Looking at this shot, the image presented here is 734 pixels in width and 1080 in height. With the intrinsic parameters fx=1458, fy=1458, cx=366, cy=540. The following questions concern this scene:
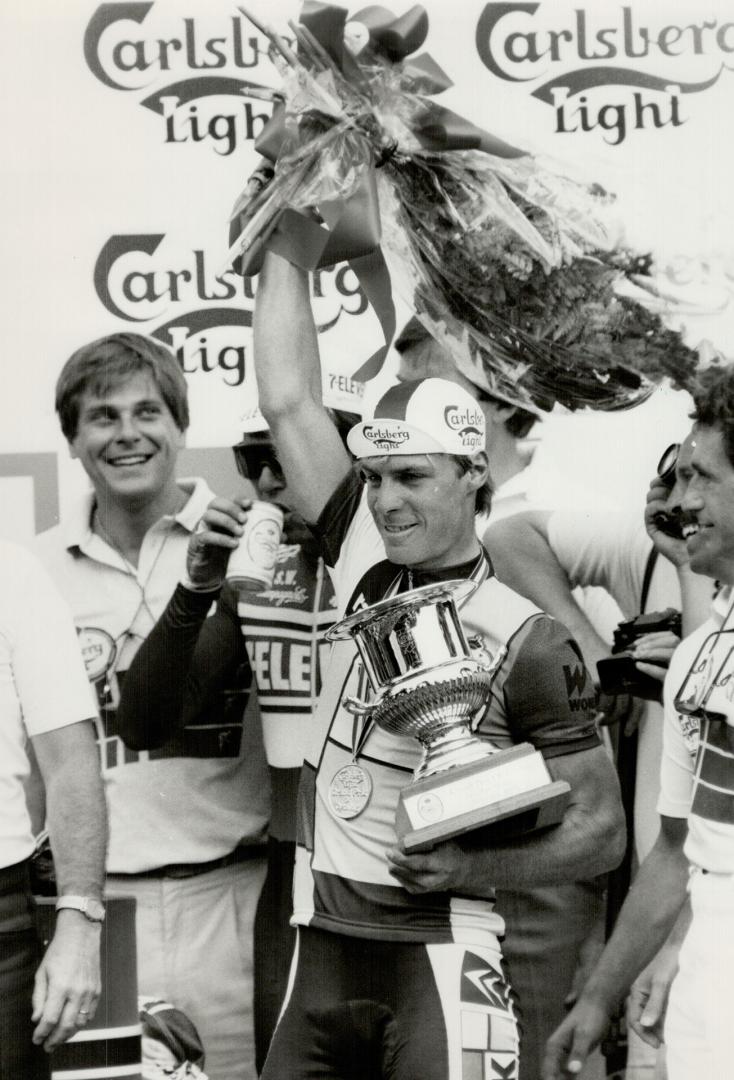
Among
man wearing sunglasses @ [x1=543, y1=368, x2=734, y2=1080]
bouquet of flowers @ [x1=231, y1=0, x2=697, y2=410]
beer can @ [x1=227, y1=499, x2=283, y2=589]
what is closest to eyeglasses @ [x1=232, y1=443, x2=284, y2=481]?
beer can @ [x1=227, y1=499, x2=283, y2=589]

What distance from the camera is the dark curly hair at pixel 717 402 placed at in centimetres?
239

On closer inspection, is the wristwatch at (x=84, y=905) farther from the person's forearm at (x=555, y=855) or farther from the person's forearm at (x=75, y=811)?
the person's forearm at (x=555, y=855)

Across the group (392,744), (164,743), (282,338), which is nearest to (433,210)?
(282,338)

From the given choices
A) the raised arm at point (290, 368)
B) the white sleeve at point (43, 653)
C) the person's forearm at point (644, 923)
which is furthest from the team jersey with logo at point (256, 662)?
the person's forearm at point (644, 923)

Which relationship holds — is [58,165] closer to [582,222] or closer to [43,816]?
[582,222]

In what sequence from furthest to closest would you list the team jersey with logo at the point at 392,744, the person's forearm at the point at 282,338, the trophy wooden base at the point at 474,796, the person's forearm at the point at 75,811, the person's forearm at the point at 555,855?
the person's forearm at the point at 75,811 → the person's forearm at the point at 282,338 → the team jersey with logo at the point at 392,744 → the person's forearm at the point at 555,855 → the trophy wooden base at the point at 474,796

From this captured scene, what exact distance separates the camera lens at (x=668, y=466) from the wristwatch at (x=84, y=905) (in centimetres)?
A: 129

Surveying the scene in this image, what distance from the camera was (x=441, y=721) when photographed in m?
2.24

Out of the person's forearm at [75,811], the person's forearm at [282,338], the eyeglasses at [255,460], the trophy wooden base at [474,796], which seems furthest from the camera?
the eyeglasses at [255,460]

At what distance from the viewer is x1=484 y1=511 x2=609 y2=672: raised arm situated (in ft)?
9.03

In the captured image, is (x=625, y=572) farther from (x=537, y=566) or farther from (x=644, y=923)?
(x=644, y=923)

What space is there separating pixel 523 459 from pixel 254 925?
1.02 meters

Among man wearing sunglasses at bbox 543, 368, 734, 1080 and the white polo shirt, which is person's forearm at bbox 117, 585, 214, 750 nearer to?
the white polo shirt

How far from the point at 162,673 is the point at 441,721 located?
0.74 metres
